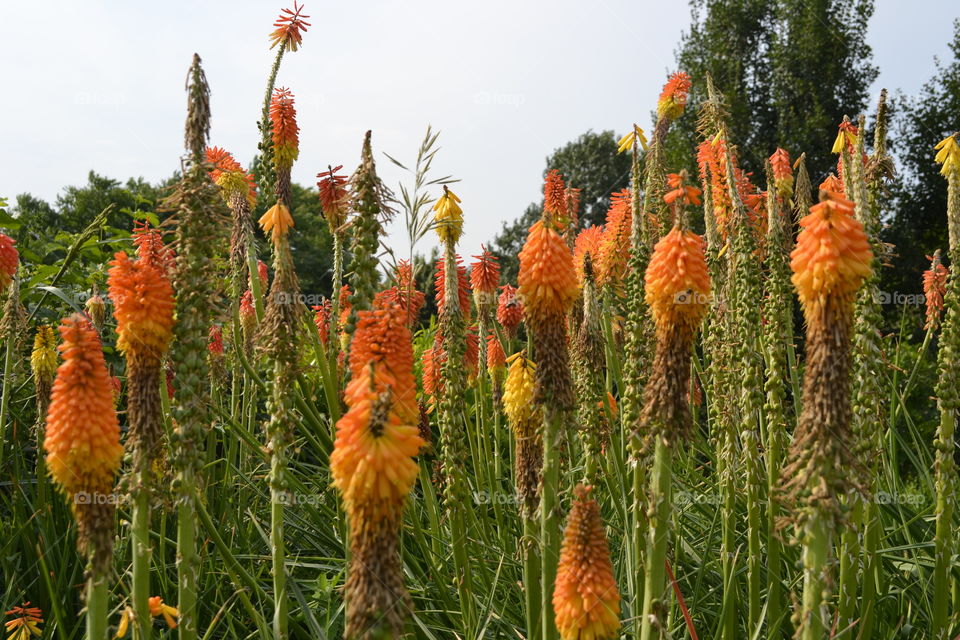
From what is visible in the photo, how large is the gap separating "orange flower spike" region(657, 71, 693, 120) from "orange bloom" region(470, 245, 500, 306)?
167 cm

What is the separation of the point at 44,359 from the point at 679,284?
12.5 feet

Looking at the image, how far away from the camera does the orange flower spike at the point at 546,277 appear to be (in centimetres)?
281

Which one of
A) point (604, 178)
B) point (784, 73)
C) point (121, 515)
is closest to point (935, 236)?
point (784, 73)

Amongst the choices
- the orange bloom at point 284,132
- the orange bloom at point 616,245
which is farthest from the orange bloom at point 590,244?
the orange bloom at point 284,132

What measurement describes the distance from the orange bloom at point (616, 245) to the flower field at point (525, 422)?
19 mm

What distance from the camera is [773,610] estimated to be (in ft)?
11.4

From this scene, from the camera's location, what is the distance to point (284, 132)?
4.84m

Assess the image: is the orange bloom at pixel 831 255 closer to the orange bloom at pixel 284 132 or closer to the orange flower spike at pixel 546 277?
the orange flower spike at pixel 546 277

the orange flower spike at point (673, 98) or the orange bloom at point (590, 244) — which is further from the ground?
the orange flower spike at point (673, 98)

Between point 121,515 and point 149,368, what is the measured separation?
225 cm

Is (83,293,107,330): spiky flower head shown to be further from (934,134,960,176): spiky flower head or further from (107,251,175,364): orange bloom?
(934,134,960,176): spiky flower head

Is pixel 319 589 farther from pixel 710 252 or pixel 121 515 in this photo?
pixel 710 252

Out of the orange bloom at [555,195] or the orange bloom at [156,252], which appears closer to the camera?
the orange bloom at [156,252]

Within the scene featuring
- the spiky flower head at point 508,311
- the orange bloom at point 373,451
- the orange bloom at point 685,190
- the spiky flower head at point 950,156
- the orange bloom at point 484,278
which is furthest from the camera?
the spiky flower head at point 508,311
